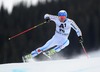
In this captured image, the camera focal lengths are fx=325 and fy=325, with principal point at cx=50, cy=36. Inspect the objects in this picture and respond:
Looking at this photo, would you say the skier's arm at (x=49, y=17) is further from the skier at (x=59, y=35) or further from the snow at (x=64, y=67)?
the snow at (x=64, y=67)

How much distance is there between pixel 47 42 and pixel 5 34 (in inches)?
23.6

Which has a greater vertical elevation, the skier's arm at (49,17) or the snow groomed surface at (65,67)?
the skier's arm at (49,17)

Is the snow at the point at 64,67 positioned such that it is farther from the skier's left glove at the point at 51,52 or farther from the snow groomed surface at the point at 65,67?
the skier's left glove at the point at 51,52

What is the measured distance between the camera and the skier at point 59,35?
4.18m

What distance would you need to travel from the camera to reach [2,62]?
4.34 m

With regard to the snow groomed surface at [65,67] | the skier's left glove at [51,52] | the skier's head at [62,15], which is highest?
the skier's head at [62,15]

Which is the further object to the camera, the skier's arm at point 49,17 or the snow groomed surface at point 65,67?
the skier's arm at point 49,17

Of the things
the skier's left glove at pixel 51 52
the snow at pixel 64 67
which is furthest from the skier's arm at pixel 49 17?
the snow at pixel 64 67

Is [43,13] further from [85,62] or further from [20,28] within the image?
[85,62]

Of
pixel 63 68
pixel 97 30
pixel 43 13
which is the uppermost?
pixel 43 13

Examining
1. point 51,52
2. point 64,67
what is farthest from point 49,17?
point 64,67

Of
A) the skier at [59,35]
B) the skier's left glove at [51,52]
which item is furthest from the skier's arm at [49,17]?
the skier's left glove at [51,52]

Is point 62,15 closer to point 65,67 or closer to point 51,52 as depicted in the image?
point 51,52

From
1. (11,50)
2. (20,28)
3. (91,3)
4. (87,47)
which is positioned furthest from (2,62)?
(91,3)
